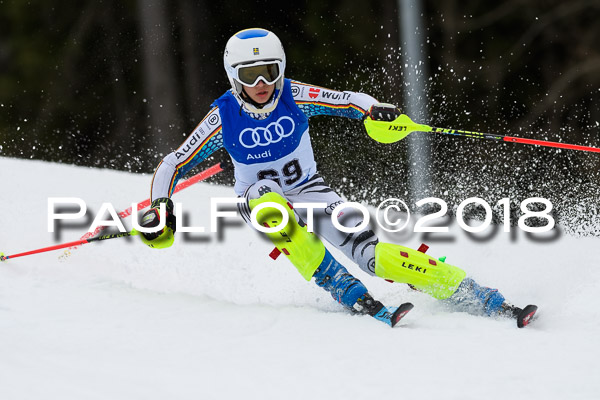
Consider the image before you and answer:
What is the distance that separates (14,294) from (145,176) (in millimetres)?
4074

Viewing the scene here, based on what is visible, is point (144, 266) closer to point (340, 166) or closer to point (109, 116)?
point (340, 166)

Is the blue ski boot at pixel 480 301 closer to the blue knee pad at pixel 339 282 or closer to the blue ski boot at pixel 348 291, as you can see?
the blue ski boot at pixel 348 291

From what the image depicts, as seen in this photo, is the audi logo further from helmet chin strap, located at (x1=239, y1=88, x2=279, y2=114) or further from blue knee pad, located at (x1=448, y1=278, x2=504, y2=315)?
blue knee pad, located at (x1=448, y1=278, x2=504, y2=315)

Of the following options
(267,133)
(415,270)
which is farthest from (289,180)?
(415,270)

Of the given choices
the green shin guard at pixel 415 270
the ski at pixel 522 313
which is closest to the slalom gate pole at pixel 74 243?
the green shin guard at pixel 415 270

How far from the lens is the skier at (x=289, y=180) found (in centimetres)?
409

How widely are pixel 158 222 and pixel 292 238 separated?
660 mm

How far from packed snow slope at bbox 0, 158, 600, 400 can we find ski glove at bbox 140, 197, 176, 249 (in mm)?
337

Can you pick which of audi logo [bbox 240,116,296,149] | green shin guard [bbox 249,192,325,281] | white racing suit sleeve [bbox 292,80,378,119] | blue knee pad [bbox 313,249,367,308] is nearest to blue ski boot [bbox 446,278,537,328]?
blue knee pad [bbox 313,249,367,308]

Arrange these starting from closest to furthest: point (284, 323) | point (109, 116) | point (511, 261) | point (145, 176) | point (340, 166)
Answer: point (284, 323) → point (511, 261) → point (145, 176) → point (340, 166) → point (109, 116)

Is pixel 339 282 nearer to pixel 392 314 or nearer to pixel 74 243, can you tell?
pixel 392 314

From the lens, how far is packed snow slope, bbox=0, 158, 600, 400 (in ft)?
10.3

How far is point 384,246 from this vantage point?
4062mm

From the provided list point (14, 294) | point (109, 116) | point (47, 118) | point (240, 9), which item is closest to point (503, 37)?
point (240, 9)
